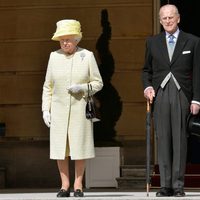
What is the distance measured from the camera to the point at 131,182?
1232cm

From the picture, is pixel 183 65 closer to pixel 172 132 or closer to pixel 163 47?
pixel 163 47

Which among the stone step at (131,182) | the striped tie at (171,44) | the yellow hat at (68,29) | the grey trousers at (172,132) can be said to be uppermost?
the yellow hat at (68,29)

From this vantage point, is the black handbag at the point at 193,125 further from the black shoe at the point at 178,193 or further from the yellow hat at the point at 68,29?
the yellow hat at the point at 68,29

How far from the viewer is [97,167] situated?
12.6 meters

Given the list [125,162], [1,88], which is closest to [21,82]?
[1,88]

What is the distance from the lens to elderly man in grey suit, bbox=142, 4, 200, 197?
8.53 meters

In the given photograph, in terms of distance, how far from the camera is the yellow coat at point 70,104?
8766 millimetres

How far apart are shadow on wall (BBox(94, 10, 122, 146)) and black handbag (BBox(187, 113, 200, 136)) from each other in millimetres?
4213

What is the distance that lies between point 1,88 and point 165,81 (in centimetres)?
494

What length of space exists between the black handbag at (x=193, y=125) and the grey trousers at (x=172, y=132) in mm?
51

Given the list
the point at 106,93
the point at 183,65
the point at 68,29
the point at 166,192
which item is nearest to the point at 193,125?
the point at 183,65

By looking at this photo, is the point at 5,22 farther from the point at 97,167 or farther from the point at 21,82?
the point at 97,167

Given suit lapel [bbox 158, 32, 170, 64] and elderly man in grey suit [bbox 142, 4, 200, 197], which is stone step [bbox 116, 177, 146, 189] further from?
suit lapel [bbox 158, 32, 170, 64]

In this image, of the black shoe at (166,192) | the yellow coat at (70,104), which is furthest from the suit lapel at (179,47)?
the black shoe at (166,192)
